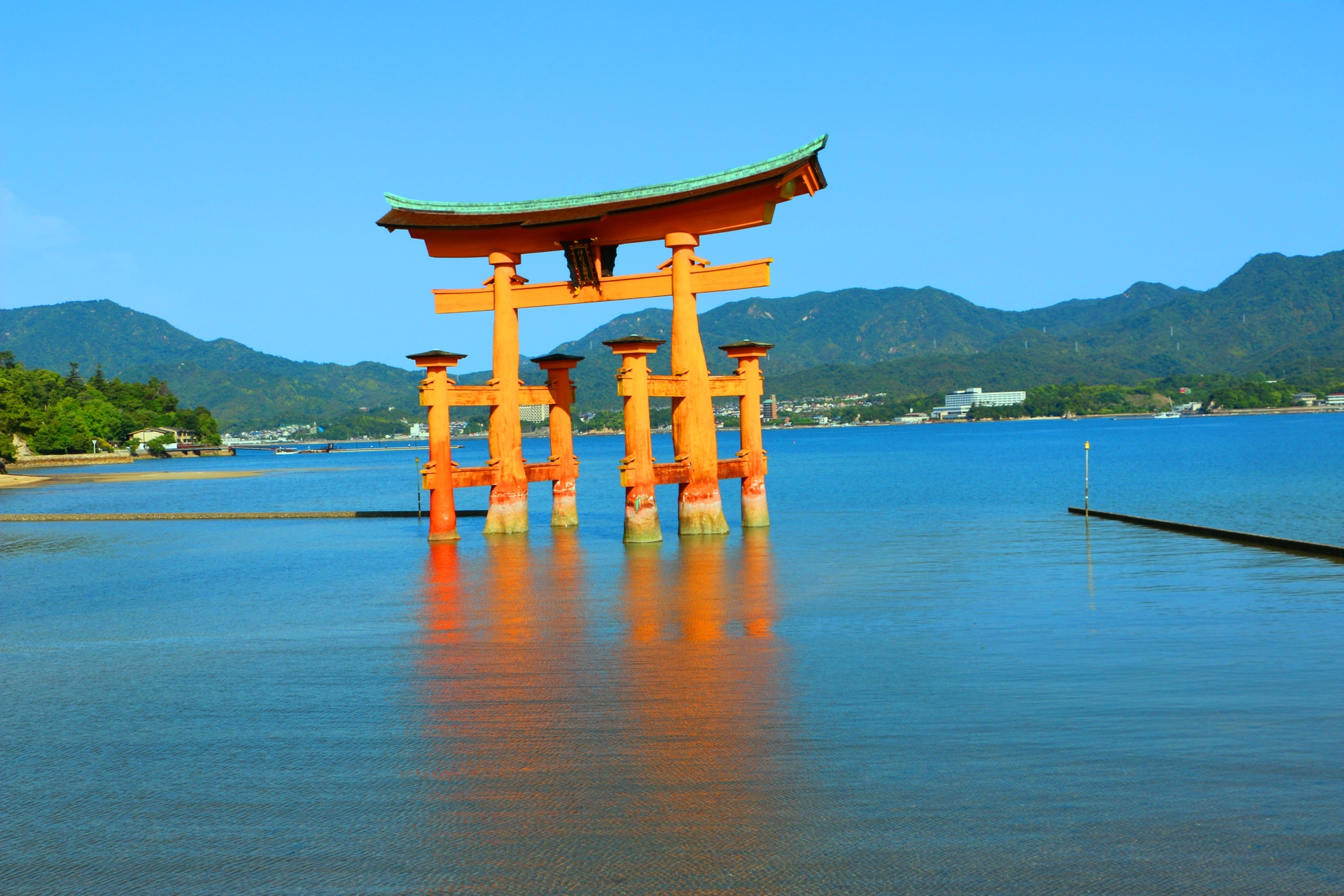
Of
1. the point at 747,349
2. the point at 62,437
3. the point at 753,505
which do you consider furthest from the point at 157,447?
the point at 747,349

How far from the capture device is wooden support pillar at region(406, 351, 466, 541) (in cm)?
2802

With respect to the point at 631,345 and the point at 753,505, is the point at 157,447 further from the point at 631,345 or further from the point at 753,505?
the point at 631,345

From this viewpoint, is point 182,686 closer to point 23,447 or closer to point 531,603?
point 531,603

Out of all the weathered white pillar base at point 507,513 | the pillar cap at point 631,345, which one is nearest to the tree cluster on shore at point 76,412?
the weathered white pillar base at point 507,513

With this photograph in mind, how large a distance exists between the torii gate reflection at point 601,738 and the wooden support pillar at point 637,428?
276 inches

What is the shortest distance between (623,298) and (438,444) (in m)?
6.14

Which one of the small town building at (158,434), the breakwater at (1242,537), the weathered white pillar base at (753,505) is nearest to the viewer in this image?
the breakwater at (1242,537)

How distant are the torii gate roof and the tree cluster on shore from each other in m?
82.4

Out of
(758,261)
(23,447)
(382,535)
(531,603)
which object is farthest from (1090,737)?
(23,447)

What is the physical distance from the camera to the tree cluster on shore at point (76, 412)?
108m

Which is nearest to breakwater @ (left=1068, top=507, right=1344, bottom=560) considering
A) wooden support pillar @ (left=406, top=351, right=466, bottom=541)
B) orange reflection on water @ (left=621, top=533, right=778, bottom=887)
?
orange reflection on water @ (left=621, top=533, right=778, bottom=887)

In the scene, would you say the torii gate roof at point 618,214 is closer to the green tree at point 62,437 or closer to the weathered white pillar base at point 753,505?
the weathered white pillar base at point 753,505

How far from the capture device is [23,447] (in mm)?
119188

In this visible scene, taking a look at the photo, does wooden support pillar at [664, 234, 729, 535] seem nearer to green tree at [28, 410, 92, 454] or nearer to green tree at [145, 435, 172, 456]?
green tree at [28, 410, 92, 454]
